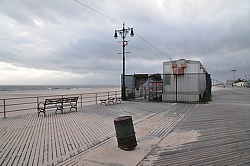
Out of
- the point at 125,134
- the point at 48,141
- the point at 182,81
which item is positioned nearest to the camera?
the point at 125,134

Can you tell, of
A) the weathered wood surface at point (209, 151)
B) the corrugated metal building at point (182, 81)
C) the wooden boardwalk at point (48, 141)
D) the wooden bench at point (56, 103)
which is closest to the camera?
the weathered wood surface at point (209, 151)

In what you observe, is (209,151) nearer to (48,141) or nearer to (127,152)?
(127,152)

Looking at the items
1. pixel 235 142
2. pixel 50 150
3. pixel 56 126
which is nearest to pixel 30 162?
pixel 50 150

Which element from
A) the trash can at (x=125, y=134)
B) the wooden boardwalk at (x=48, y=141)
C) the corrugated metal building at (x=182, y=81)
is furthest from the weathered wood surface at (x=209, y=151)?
the corrugated metal building at (x=182, y=81)

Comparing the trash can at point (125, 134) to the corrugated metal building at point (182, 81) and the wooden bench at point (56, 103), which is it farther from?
the corrugated metal building at point (182, 81)

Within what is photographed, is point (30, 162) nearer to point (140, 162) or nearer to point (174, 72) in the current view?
point (140, 162)

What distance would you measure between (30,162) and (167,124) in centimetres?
529

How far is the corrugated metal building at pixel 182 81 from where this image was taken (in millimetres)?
15672

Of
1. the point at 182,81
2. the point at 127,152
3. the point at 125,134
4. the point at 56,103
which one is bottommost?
the point at 127,152

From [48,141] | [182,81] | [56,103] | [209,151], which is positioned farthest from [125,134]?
[182,81]

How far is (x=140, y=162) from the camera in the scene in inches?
162

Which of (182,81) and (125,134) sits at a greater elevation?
(182,81)

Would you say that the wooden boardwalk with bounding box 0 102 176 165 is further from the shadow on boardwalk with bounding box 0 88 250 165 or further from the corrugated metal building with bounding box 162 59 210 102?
the corrugated metal building with bounding box 162 59 210 102

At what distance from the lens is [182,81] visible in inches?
631
